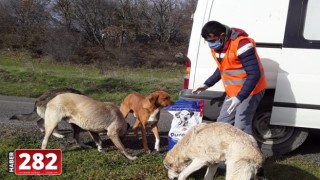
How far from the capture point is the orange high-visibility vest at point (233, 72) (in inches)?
180

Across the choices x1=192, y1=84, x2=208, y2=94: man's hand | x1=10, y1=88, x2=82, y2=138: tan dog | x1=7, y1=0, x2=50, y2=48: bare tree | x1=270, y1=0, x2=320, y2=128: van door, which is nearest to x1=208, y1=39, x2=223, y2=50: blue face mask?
x1=192, y1=84, x2=208, y2=94: man's hand

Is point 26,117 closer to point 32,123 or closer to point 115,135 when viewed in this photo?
point 32,123

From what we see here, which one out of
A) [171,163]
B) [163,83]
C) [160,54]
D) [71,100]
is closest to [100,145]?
[71,100]

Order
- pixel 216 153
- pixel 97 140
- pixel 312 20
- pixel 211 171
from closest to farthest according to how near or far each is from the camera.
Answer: pixel 216 153
pixel 211 171
pixel 312 20
pixel 97 140

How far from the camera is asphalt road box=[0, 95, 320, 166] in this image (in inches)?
237

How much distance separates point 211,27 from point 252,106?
3.70 feet

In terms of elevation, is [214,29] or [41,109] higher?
[214,29]

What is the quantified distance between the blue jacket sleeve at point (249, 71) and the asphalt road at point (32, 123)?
1876 millimetres

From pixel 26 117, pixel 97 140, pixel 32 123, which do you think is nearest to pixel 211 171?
pixel 97 140

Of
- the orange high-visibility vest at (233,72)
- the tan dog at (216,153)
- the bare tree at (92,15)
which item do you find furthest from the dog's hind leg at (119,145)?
the bare tree at (92,15)

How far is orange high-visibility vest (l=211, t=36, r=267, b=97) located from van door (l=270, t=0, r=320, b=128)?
67cm

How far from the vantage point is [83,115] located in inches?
204

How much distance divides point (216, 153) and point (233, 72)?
1264 millimetres

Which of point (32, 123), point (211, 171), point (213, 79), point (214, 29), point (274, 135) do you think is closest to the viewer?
point (211, 171)
